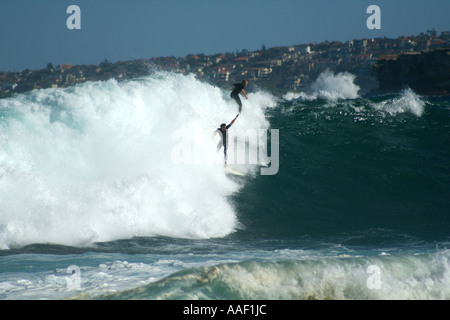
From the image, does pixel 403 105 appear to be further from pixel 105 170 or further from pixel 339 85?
pixel 339 85

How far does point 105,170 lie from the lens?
1421cm

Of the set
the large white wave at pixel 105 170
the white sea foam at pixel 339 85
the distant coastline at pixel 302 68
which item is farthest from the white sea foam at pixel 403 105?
the white sea foam at pixel 339 85

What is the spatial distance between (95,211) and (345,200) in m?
7.03

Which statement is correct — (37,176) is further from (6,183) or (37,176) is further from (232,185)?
(232,185)

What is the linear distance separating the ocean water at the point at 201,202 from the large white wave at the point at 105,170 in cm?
4

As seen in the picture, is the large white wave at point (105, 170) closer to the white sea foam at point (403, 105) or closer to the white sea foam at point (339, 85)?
the white sea foam at point (403, 105)

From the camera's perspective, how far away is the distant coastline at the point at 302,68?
183 ft

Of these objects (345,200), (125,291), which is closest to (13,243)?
(125,291)

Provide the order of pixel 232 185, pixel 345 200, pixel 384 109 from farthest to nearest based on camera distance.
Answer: pixel 384 109, pixel 232 185, pixel 345 200

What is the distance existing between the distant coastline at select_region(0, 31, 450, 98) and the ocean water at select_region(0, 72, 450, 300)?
681 cm

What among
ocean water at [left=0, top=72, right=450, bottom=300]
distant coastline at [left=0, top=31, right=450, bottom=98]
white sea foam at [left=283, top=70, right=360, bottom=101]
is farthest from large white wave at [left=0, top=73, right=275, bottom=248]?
white sea foam at [left=283, top=70, right=360, bottom=101]

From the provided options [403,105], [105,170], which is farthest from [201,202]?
[403,105]

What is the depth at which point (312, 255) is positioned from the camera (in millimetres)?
9633

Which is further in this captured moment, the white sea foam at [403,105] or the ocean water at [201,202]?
the white sea foam at [403,105]
